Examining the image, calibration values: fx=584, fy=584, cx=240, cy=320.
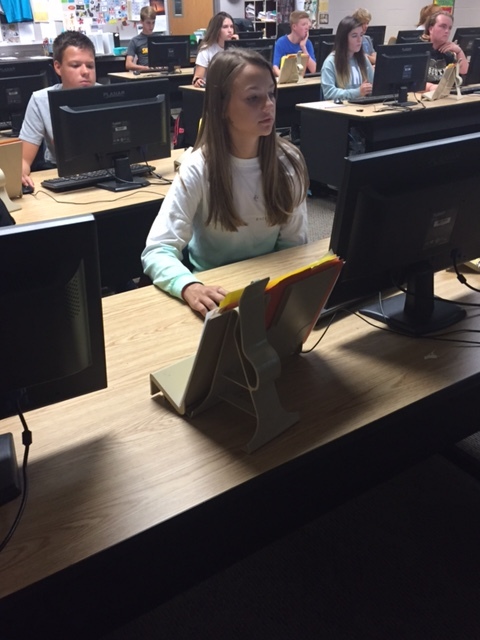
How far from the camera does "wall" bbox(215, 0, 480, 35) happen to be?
766cm

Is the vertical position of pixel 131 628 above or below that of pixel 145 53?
below

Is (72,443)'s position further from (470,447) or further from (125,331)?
(470,447)

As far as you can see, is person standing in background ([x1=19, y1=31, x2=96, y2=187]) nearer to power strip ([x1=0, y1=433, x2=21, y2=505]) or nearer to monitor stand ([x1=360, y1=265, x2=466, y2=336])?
monitor stand ([x1=360, y1=265, x2=466, y2=336])

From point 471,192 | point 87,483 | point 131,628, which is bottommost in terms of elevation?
point 131,628

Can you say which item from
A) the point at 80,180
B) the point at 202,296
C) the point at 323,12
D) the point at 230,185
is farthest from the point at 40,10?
the point at 202,296

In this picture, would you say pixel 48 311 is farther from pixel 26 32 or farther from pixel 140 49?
pixel 26 32

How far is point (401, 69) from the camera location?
4125 millimetres

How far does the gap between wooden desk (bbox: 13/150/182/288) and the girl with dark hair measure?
2.40m

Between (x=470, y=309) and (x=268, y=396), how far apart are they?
710 millimetres

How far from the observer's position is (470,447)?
1.99 m

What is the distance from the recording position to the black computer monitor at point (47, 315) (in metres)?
0.79

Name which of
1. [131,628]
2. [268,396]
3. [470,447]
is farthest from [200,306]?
[470,447]

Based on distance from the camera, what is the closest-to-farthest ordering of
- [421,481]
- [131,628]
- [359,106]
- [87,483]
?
[87,483], [131,628], [421,481], [359,106]

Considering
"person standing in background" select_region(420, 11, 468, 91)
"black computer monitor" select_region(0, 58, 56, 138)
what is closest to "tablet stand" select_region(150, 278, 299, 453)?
"black computer monitor" select_region(0, 58, 56, 138)
